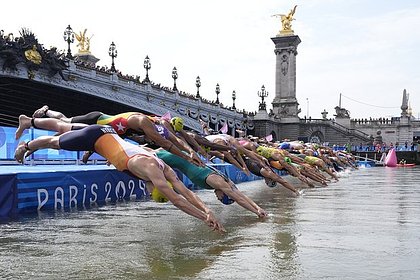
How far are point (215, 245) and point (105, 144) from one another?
243 centimetres

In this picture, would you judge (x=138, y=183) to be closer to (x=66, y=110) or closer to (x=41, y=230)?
(x=41, y=230)

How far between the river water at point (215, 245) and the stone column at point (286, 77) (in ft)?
262

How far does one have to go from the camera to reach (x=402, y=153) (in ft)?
220

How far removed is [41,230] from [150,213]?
3072 millimetres

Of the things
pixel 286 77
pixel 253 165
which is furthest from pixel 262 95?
pixel 253 165

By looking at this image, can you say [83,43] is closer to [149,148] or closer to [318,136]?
[318,136]

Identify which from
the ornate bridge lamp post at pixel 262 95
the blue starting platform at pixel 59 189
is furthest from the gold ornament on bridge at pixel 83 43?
Result: the blue starting platform at pixel 59 189

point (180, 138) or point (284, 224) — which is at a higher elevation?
point (180, 138)

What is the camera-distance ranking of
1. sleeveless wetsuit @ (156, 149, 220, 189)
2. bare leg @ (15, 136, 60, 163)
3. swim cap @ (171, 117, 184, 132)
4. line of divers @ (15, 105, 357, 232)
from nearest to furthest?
1. line of divers @ (15, 105, 357, 232)
2. bare leg @ (15, 136, 60, 163)
3. sleeveless wetsuit @ (156, 149, 220, 189)
4. swim cap @ (171, 117, 184, 132)

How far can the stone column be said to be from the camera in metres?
90.1

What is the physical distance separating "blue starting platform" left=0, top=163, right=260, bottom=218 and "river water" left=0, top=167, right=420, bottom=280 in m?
0.70

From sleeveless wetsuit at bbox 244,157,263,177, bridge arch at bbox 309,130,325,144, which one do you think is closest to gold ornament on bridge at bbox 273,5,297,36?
bridge arch at bbox 309,130,325,144

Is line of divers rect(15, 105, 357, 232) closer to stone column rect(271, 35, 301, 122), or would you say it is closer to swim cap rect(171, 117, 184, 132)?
swim cap rect(171, 117, 184, 132)

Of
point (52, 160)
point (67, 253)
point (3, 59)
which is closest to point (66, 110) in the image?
point (3, 59)
